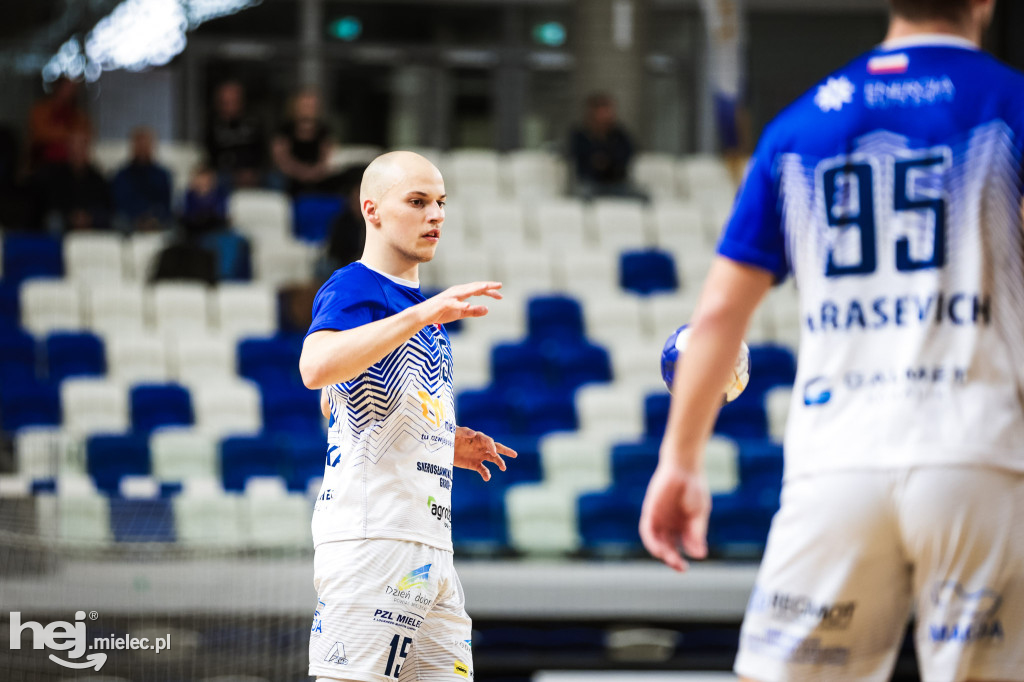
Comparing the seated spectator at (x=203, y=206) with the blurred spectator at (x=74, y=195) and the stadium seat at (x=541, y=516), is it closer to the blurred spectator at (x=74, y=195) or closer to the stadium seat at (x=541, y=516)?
the blurred spectator at (x=74, y=195)

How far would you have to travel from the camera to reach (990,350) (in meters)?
2.05

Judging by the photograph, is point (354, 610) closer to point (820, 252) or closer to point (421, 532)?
point (421, 532)

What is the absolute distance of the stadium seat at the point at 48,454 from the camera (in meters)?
8.52

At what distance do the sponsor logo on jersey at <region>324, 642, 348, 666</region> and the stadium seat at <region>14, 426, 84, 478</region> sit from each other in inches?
232

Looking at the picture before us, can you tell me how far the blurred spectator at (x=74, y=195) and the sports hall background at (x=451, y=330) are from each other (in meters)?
0.17

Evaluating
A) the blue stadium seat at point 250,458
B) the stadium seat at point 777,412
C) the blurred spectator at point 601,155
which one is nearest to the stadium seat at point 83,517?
the blue stadium seat at point 250,458

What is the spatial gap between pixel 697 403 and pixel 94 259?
32.6 ft

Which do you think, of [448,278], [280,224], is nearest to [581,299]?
[448,278]

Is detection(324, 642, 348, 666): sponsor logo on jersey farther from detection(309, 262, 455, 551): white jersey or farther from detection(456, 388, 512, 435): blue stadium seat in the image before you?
detection(456, 388, 512, 435): blue stadium seat

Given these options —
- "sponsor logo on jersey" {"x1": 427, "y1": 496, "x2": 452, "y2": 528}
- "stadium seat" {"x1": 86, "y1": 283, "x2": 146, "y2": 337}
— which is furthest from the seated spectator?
"sponsor logo on jersey" {"x1": 427, "y1": 496, "x2": 452, "y2": 528}

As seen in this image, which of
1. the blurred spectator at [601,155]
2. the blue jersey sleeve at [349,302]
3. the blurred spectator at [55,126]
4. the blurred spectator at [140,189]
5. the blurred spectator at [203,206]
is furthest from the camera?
the blurred spectator at [601,155]

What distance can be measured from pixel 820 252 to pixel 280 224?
33.9 ft

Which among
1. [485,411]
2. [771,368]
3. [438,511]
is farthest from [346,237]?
[438,511]

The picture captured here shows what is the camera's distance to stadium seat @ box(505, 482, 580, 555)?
8.36 meters
